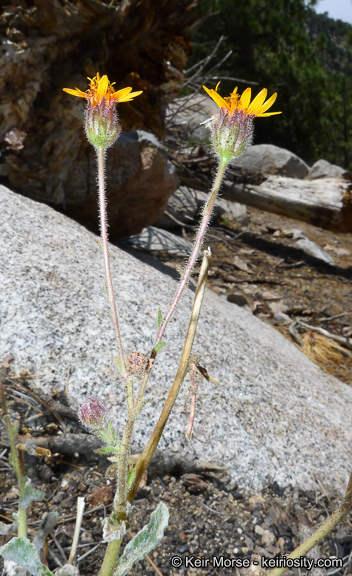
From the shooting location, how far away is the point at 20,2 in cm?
252

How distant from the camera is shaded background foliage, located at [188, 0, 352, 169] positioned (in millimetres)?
9734

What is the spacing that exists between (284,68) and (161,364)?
10676 millimetres

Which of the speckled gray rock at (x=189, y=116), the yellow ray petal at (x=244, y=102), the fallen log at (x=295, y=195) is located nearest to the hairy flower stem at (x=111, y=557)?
the yellow ray petal at (x=244, y=102)

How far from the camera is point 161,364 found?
1.71 m

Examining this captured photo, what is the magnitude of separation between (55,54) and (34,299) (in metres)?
1.88

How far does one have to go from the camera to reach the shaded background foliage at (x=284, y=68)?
9.73m

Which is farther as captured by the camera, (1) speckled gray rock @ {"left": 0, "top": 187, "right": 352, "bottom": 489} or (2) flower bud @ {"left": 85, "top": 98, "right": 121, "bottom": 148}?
(1) speckled gray rock @ {"left": 0, "top": 187, "right": 352, "bottom": 489}

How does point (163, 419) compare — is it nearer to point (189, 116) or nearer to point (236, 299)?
point (236, 299)

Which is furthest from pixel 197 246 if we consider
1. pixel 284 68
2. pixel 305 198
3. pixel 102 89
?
pixel 284 68

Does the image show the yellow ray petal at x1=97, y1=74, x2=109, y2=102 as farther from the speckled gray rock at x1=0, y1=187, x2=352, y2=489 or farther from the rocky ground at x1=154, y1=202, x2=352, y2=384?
the rocky ground at x1=154, y1=202, x2=352, y2=384

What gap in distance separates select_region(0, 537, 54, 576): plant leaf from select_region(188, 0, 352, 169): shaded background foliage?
9174 millimetres

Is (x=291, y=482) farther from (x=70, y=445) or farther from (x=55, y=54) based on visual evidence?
(x=55, y=54)

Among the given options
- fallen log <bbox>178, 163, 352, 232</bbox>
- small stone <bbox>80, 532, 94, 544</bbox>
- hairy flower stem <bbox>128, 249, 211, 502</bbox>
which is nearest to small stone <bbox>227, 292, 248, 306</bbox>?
fallen log <bbox>178, 163, 352, 232</bbox>

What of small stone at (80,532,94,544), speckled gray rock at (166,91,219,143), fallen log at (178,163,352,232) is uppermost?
speckled gray rock at (166,91,219,143)
